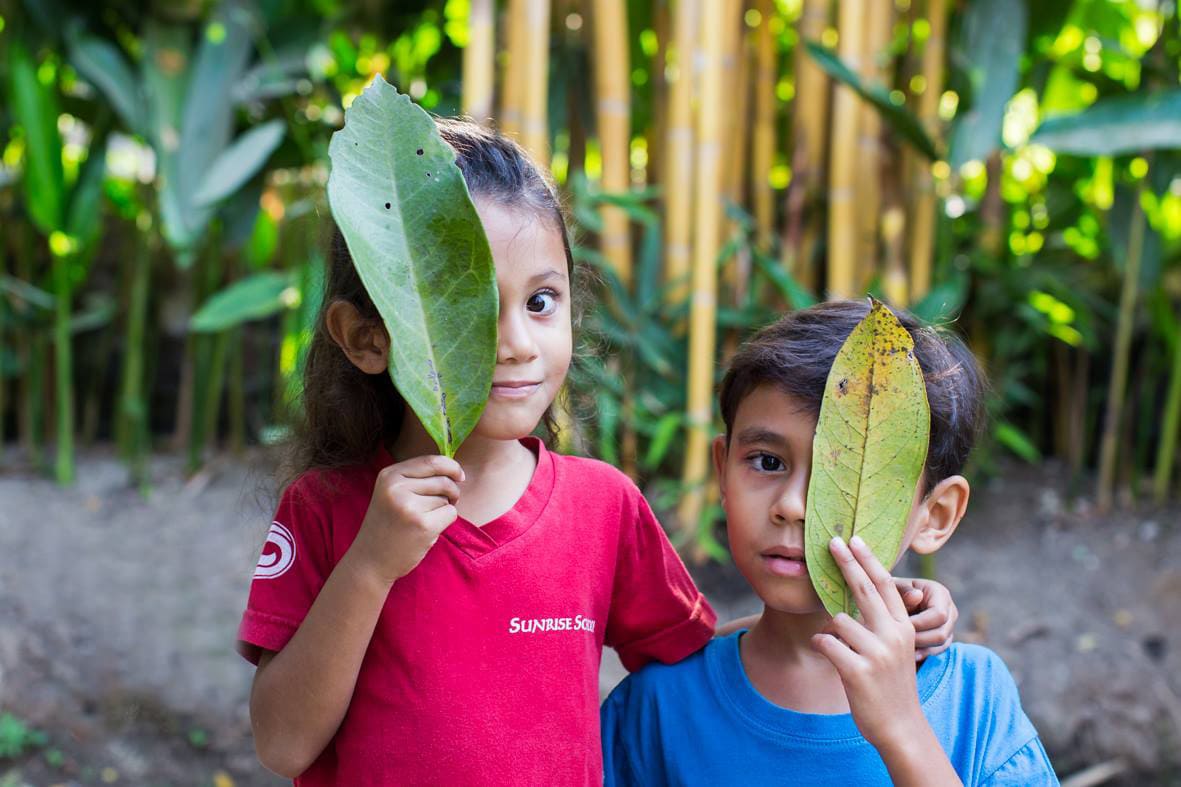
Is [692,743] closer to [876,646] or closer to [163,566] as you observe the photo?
[876,646]

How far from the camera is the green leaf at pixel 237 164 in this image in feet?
7.20

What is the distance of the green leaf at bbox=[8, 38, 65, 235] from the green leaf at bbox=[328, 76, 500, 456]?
210 centimetres

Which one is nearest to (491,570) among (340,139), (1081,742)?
(340,139)

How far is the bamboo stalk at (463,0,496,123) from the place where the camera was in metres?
1.76

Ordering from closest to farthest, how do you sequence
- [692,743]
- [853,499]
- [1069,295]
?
1. [853,499]
2. [692,743]
3. [1069,295]

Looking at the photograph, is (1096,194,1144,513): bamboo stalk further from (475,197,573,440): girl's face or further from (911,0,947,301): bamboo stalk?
(475,197,573,440): girl's face

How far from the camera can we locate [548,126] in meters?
2.27

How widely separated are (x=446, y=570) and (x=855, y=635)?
11.7 inches

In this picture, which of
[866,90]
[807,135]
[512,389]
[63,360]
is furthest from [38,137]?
[512,389]

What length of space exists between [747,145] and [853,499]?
65.1 inches

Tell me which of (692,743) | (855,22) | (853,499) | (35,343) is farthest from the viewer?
(35,343)

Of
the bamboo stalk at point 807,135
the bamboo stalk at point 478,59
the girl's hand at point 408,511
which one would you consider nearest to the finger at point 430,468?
the girl's hand at point 408,511

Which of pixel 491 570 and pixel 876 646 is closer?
pixel 876 646

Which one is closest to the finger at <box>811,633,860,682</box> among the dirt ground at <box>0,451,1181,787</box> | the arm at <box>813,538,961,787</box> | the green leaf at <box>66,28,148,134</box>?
the arm at <box>813,538,961,787</box>
